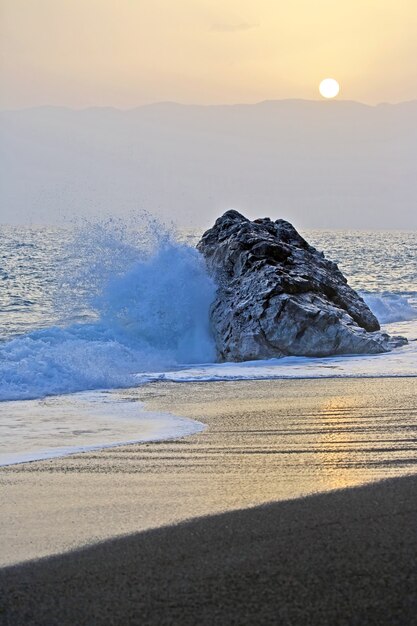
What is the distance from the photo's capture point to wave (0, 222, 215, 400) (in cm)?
1269

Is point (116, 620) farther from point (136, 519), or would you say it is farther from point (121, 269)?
point (121, 269)

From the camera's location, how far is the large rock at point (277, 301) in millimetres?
14914

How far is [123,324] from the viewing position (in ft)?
57.4

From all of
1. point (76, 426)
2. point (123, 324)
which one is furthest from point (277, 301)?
point (76, 426)

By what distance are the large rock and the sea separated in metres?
0.34

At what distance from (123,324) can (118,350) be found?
2417 millimetres

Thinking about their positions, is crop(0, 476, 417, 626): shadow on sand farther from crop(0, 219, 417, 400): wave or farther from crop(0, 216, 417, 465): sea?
crop(0, 219, 417, 400): wave

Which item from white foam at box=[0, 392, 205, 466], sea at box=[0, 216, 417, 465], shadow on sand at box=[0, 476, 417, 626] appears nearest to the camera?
shadow on sand at box=[0, 476, 417, 626]

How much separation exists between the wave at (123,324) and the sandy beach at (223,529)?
4459 mm

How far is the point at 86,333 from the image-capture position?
56.0ft

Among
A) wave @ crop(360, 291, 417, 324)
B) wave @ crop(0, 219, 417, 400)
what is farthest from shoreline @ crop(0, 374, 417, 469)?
wave @ crop(360, 291, 417, 324)

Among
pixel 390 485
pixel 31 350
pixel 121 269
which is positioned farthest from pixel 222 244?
pixel 390 485

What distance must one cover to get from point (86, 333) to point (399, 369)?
20.7 ft

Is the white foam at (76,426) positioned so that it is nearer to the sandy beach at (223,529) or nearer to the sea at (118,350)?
the sea at (118,350)
